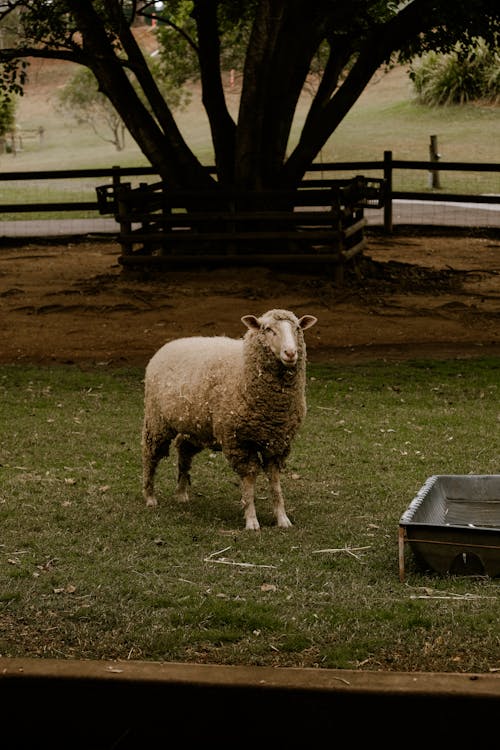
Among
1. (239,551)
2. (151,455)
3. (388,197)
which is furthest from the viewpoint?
(388,197)

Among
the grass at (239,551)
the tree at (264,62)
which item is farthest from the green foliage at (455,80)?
the grass at (239,551)

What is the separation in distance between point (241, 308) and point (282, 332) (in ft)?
31.8

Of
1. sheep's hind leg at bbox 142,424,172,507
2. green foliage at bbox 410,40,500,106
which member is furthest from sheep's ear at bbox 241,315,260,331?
green foliage at bbox 410,40,500,106

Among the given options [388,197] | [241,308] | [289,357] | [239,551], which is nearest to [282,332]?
[289,357]

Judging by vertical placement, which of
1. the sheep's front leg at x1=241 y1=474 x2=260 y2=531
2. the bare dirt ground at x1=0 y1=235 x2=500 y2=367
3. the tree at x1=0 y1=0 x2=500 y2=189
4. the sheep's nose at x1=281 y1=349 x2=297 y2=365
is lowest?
the bare dirt ground at x1=0 y1=235 x2=500 y2=367

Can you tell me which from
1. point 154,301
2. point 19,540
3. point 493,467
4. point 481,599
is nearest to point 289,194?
point 154,301

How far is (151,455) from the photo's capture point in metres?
8.25

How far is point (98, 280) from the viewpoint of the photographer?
63.7ft

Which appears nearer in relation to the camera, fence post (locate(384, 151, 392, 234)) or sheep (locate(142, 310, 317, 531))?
sheep (locate(142, 310, 317, 531))

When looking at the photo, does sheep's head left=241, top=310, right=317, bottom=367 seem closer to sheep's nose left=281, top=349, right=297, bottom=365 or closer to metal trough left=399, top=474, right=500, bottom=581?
sheep's nose left=281, top=349, right=297, bottom=365

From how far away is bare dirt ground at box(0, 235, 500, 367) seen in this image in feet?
49.5

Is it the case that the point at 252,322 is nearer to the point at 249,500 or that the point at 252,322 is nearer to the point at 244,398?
the point at 244,398

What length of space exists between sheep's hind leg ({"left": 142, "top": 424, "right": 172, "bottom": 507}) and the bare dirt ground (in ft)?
19.9

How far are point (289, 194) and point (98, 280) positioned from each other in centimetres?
343
